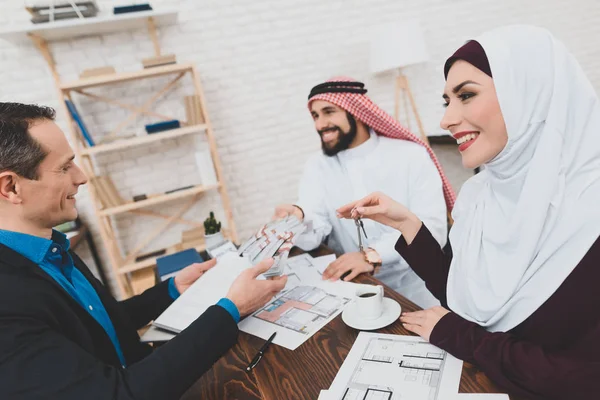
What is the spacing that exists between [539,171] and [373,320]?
1.74 ft

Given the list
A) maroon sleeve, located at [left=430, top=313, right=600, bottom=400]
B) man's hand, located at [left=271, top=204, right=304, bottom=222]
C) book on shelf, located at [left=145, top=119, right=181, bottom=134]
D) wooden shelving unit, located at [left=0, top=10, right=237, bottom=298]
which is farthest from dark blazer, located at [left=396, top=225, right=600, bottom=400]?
book on shelf, located at [left=145, top=119, right=181, bottom=134]

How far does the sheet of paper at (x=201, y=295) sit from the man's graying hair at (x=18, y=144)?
55 cm

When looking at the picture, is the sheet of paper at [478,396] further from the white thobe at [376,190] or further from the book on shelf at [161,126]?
the book on shelf at [161,126]

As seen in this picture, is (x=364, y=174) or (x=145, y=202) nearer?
(x=364, y=174)

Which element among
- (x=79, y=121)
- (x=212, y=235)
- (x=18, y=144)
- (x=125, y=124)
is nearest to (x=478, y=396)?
(x=18, y=144)

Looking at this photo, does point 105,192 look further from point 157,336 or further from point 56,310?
point 56,310

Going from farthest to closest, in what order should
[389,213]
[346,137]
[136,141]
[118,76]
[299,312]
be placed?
1. [136,141]
2. [118,76]
3. [346,137]
4. [389,213]
5. [299,312]

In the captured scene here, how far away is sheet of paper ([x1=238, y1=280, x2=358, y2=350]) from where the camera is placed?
3.25ft

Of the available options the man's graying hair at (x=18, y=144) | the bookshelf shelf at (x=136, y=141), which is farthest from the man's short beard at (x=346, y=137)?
the man's graying hair at (x=18, y=144)

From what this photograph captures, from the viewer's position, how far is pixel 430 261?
3.87ft

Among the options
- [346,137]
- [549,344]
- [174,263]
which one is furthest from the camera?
[346,137]

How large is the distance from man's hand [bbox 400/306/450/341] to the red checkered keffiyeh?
1107mm

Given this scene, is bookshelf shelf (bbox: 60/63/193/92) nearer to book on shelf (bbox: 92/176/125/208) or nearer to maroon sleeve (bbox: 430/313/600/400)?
book on shelf (bbox: 92/176/125/208)

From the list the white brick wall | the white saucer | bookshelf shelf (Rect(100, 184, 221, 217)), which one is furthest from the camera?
the white brick wall
